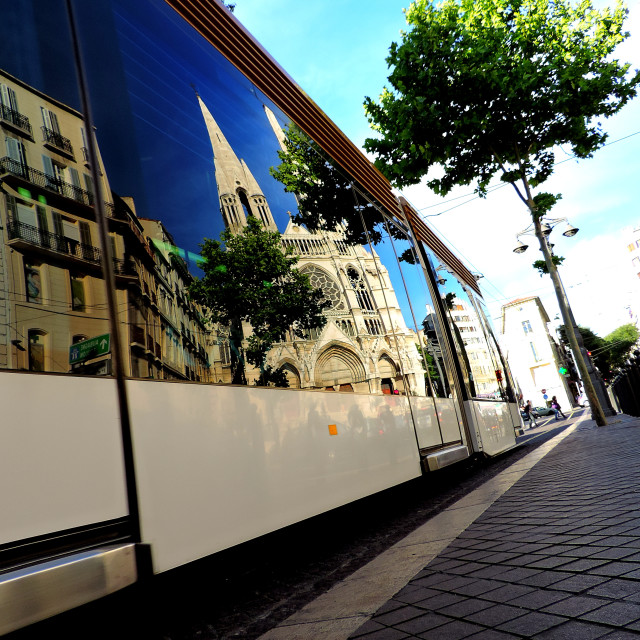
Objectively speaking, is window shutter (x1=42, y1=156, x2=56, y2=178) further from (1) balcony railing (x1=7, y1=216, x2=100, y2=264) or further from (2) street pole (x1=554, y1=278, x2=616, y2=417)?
(2) street pole (x1=554, y1=278, x2=616, y2=417)

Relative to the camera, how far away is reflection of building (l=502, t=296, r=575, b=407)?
226 feet

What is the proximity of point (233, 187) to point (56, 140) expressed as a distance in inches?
47.8

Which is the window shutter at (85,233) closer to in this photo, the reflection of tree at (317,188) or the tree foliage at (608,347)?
the reflection of tree at (317,188)

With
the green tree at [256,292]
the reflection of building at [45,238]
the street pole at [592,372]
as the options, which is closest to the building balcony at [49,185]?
the reflection of building at [45,238]

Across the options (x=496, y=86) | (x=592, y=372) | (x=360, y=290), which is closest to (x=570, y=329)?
(x=592, y=372)

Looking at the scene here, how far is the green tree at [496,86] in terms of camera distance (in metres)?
13.3

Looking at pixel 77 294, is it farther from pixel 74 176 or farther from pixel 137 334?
pixel 74 176

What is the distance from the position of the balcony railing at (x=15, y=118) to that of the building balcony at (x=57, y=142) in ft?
0.27

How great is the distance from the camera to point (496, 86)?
43.5ft

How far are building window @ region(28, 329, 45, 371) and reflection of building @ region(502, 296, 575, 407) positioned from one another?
70.8m

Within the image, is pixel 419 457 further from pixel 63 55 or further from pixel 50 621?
pixel 63 55

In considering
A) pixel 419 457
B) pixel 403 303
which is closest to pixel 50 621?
pixel 419 457

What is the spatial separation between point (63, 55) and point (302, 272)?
183cm

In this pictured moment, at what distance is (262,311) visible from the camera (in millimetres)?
3111
